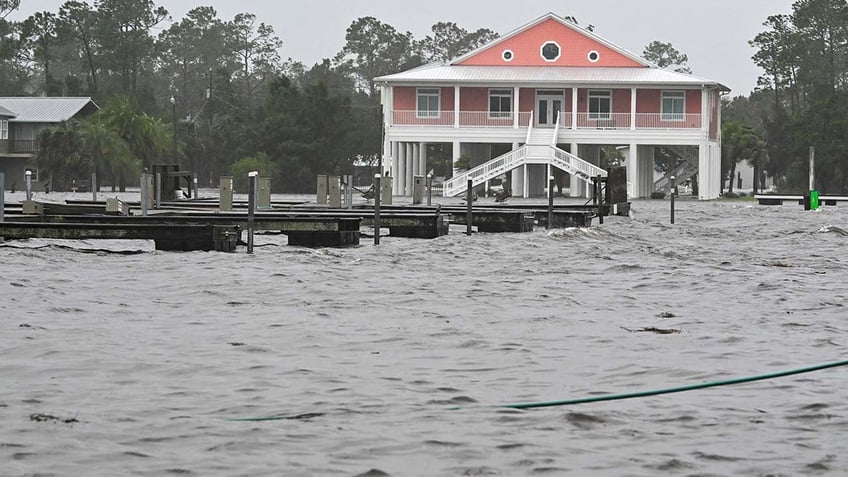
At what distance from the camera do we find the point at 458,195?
6875 centimetres

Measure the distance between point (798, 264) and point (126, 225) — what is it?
11464 mm

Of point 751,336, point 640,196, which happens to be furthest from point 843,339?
point 640,196

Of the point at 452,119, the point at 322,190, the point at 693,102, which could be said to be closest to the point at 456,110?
the point at 452,119

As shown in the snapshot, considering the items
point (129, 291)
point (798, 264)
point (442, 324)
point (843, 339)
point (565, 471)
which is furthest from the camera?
point (798, 264)

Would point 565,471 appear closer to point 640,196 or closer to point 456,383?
point 456,383

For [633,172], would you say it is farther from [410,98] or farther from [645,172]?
[410,98]

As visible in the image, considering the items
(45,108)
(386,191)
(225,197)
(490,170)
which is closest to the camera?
(225,197)

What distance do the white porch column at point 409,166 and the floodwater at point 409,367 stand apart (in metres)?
47.9

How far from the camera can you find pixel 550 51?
7456cm

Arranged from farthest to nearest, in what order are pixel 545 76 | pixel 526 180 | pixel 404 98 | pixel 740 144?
pixel 740 144 < pixel 404 98 < pixel 545 76 < pixel 526 180

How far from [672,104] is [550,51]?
7.06 m

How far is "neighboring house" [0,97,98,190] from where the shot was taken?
90.8m

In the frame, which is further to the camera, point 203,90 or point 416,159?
point 203,90

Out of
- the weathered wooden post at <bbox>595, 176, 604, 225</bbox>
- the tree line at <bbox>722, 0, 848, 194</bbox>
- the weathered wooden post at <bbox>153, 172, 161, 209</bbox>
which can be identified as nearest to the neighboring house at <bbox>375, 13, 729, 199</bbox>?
the tree line at <bbox>722, 0, 848, 194</bbox>
